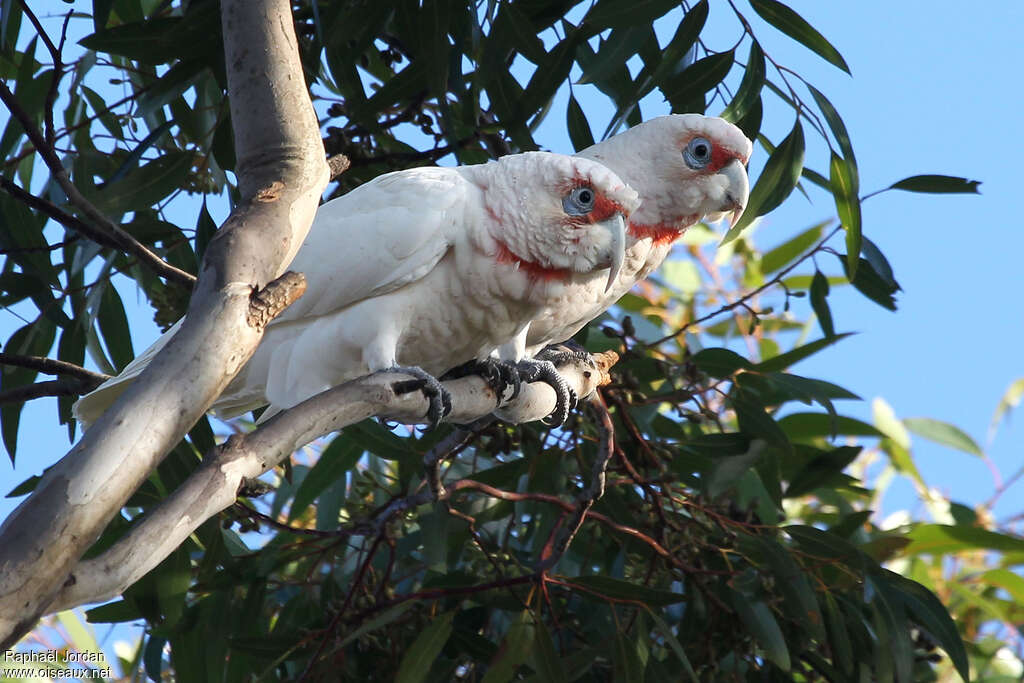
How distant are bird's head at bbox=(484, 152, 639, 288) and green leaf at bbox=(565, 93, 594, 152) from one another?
433 mm

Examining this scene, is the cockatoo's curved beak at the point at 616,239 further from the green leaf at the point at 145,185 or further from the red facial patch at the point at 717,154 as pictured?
the green leaf at the point at 145,185

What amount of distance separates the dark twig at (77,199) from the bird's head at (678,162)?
43.0 inches

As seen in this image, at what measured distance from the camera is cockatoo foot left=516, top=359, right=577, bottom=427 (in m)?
Answer: 1.87

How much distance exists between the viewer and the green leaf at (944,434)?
138 inches

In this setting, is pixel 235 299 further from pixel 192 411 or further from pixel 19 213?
pixel 19 213

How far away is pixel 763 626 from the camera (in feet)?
6.47

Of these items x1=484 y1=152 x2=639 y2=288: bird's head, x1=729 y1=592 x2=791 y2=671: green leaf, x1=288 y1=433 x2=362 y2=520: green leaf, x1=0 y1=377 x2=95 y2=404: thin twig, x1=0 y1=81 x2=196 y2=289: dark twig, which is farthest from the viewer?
x1=288 y1=433 x2=362 y2=520: green leaf

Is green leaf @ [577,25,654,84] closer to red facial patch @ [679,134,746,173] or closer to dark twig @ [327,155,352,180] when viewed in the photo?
red facial patch @ [679,134,746,173]

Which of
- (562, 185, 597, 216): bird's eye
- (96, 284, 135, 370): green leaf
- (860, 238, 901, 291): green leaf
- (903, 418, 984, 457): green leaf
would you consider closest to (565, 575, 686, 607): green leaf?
(562, 185, 597, 216): bird's eye

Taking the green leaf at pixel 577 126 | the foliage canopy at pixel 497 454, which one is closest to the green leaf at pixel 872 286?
the foliage canopy at pixel 497 454

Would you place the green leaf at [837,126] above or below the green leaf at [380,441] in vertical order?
above

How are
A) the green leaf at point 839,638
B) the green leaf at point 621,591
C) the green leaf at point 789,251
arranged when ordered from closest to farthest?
the green leaf at point 621,591 < the green leaf at point 839,638 < the green leaf at point 789,251

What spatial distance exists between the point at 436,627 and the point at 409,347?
1.52 ft

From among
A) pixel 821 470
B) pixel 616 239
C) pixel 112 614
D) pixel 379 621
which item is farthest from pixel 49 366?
pixel 821 470
